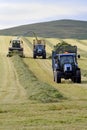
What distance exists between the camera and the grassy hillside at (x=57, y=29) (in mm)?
114550

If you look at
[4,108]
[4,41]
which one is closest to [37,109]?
[4,108]

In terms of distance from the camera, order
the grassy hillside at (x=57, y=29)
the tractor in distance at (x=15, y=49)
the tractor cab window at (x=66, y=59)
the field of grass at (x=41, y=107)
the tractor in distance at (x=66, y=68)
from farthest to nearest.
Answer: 1. the grassy hillside at (x=57, y=29)
2. the tractor in distance at (x=15, y=49)
3. the tractor cab window at (x=66, y=59)
4. the tractor in distance at (x=66, y=68)
5. the field of grass at (x=41, y=107)

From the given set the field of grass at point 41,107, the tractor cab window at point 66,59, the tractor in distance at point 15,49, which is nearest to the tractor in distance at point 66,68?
the tractor cab window at point 66,59

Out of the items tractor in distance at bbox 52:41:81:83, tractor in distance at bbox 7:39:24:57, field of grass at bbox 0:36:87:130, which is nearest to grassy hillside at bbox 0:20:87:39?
tractor in distance at bbox 7:39:24:57

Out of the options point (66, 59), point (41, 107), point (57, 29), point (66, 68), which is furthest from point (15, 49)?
point (57, 29)

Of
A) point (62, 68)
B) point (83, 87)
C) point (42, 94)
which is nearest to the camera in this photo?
point (42, 94)

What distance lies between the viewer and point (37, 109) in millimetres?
18203

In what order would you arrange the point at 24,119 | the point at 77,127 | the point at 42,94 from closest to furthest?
the point at 77,127 → the point at 24,119 → the point at 42,94

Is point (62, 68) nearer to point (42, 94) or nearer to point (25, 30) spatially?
point (42, 94)

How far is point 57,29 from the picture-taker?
12588cm

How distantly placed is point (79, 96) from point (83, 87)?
4.73 m

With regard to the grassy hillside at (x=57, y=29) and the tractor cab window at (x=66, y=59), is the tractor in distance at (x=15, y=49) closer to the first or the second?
the tractor cab window at (x=66, y=59)

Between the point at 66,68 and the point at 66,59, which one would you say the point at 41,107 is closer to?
the point at 66,68

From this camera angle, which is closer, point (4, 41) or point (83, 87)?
point (83, 87)
